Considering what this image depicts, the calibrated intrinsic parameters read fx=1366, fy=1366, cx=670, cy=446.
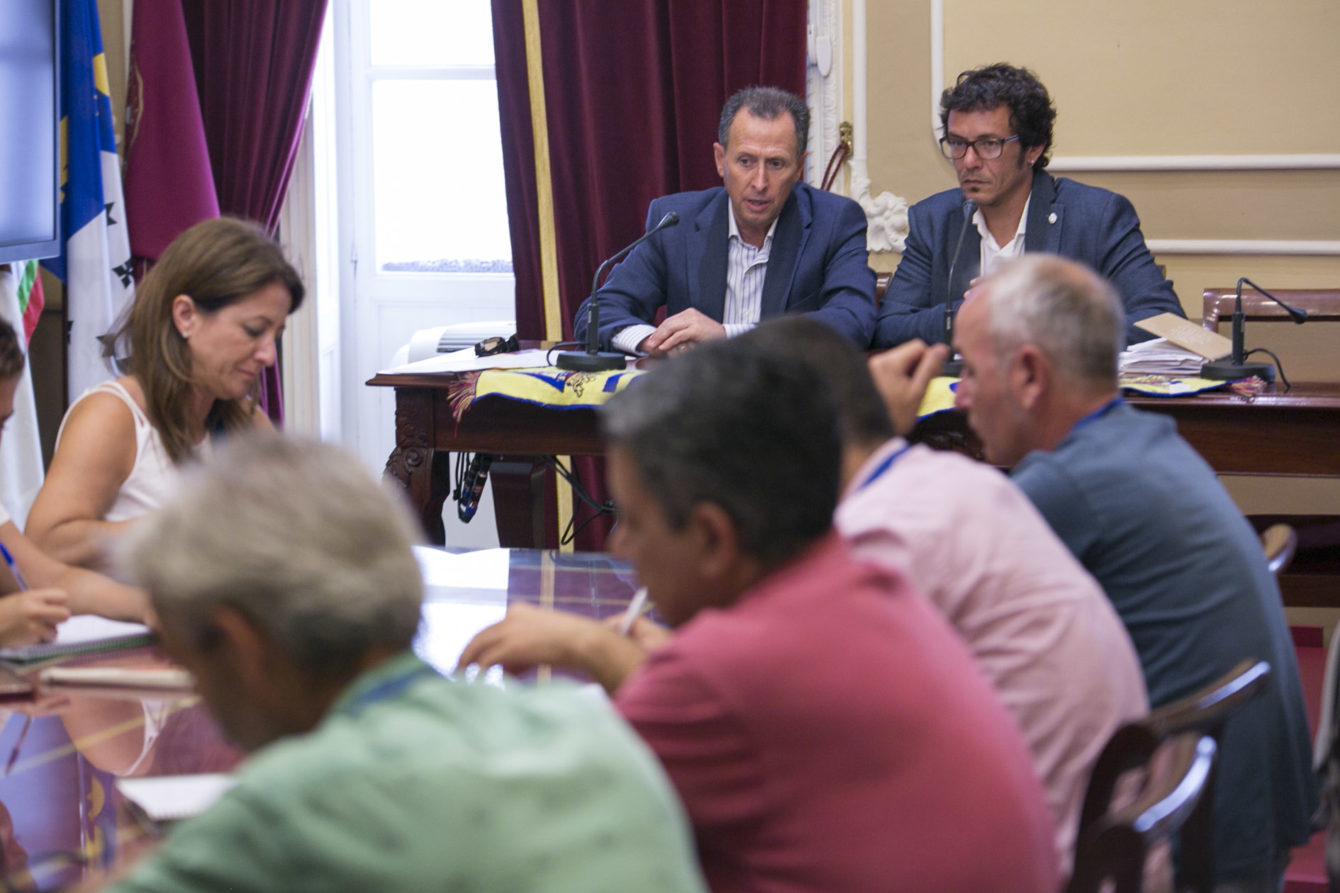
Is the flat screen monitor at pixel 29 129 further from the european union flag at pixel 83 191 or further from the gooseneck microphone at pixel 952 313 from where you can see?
the gooseneck microphone at pixel 952 313

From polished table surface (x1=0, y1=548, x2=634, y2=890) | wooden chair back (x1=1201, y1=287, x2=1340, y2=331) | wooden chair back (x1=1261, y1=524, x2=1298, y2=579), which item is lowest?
polished table surface (x1=0, y1=548, x2=634, y2=890)

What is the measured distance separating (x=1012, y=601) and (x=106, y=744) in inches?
32.5

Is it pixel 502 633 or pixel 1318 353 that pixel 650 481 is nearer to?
pixel 502 633

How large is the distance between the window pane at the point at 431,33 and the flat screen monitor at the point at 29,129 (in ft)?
3.87

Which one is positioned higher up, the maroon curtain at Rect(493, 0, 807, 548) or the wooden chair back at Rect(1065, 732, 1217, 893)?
the maroon curtain at Rect(493, 0, 807, 548)

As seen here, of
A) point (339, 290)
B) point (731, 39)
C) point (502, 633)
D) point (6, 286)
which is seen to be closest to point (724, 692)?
point (502, 633)

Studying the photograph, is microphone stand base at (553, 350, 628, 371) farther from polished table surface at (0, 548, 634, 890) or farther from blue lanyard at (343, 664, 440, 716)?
blue lanyard at (343, 664, 440, 716)

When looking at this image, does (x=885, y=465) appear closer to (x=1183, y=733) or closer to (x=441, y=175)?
(x=1183, y=733)

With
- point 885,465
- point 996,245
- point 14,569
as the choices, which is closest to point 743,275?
point 996,245

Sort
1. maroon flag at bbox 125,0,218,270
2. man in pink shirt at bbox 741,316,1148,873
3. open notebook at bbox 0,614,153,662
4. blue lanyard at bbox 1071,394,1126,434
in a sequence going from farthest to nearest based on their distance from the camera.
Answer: maroon flag at bbox 125,0,218,270
blue lanyard at bbox 1071,394,1126,434
open notebook at bbox 0,614,153,662
man in pink shirt at bbox 741,316,1148,873

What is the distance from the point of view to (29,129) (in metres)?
3.51

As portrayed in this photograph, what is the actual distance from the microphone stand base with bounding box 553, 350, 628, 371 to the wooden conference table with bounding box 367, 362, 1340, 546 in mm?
100

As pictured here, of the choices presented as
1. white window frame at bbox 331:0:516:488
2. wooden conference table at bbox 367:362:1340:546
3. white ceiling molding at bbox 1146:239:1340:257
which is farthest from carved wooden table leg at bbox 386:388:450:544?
white ceiling molding at bbox 1146:239:1340:257

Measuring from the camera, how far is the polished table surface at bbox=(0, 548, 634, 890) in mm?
1006
